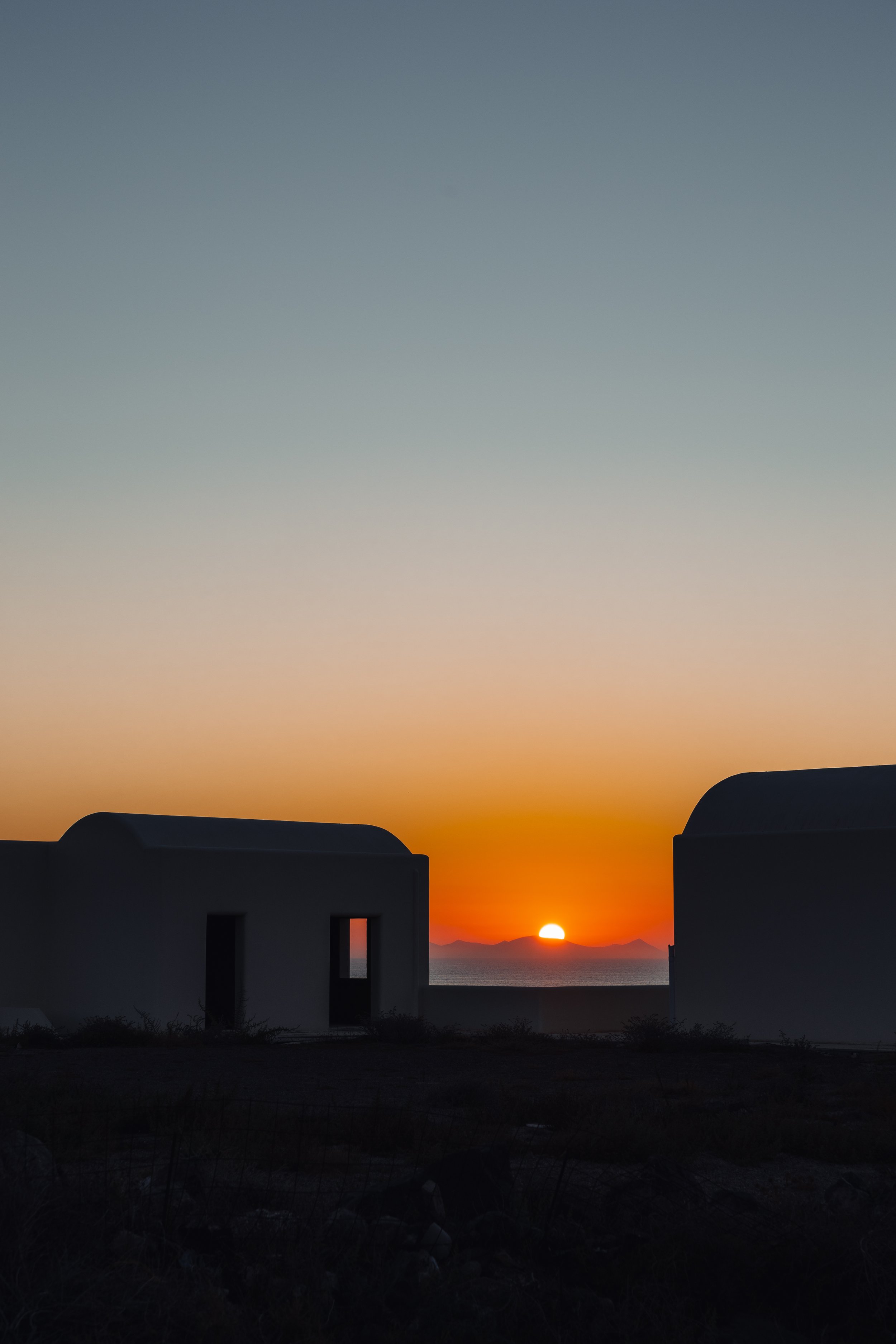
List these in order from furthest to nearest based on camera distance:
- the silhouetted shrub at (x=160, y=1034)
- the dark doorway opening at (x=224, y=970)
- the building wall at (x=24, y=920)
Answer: the building wall at (x=24, y=920), the dark doorway opening at (x=224, y=970), the silhouetted shrub at (x=160, y=1034)

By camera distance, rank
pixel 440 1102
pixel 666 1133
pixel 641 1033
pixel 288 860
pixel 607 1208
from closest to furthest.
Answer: pixel 607 1208 < pixel 666 1133 < pixel 440 1102 < pixel 641 1033 < pixel 288 860

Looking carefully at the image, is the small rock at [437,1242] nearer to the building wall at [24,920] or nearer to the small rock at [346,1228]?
the small rock at [346,1228]

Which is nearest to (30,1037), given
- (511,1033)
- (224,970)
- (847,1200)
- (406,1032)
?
(224,970)

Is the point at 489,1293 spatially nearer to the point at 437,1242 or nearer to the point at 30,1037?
the point at 437,1242

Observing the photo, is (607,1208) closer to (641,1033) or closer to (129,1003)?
(641,1033)

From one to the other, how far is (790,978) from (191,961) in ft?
28.2

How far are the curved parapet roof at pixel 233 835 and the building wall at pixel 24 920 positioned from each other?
2.04 ft

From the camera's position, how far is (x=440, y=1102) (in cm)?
1054

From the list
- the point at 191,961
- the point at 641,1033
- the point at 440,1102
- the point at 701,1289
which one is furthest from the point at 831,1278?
the point at 191,961

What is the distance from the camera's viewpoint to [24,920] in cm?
2053

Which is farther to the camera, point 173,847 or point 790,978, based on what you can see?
point 173,847

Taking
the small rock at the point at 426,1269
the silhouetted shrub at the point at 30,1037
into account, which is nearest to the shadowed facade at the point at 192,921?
the silhouetted shrub at the point at 30,1037

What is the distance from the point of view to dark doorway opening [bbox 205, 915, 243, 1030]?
65.1ft

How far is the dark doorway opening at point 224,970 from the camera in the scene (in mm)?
19844
